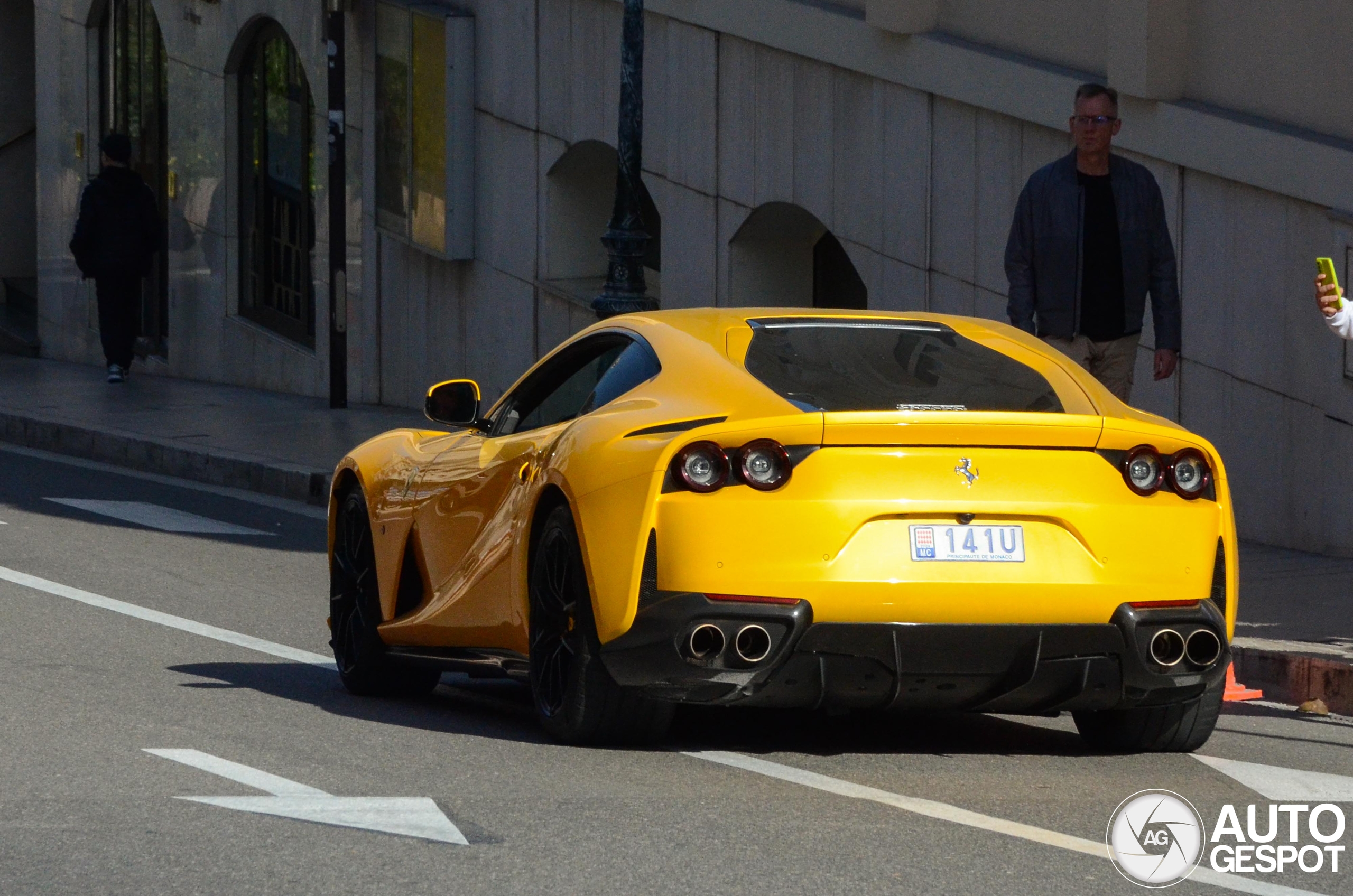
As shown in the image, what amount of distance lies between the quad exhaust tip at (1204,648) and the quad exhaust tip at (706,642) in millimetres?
1283

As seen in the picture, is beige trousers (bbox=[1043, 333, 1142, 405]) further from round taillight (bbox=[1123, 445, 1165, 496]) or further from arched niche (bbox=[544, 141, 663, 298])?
arched niche (bbox=[544, 141, 663, 298])

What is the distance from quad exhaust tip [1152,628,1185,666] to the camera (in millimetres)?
6652

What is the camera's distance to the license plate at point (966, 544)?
6477 mm

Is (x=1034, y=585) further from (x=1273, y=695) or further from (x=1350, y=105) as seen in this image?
(x=1350, y=105)

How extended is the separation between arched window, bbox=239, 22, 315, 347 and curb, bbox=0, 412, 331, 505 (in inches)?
152

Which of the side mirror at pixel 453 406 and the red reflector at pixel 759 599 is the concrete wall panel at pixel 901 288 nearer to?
the side mirror at pixel 453 406

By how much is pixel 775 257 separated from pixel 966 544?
1087 centimetres

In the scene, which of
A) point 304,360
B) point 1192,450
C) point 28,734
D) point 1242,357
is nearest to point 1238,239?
point 1242,357

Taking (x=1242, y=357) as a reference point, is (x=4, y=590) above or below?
below

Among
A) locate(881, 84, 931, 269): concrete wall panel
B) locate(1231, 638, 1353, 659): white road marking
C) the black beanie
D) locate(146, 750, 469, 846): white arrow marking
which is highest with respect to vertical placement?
the black beanie

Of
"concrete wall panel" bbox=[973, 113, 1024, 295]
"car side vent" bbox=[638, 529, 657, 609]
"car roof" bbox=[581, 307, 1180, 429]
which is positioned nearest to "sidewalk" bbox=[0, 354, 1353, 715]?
"car roof" bbox=[581, 307, 1180, 429]

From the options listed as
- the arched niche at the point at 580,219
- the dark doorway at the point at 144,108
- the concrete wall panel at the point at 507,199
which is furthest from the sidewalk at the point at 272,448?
the arched niche at the point at 580,219

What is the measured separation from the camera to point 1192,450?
675 cm

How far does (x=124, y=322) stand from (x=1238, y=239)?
12.8 metres
